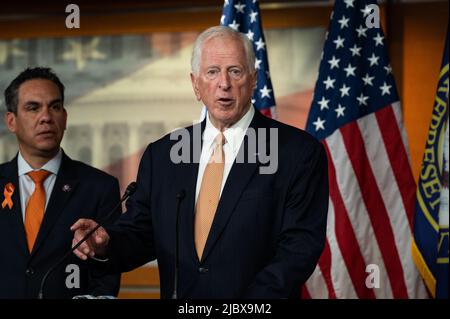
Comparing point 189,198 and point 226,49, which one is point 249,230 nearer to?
point 189,198

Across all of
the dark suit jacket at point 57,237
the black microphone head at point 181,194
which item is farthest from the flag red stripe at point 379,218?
the black microphone head at point 181,194

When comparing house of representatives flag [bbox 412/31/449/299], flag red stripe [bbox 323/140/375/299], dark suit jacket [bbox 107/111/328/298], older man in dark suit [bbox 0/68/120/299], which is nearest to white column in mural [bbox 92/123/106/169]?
flag red stripe [bbox 323/140/375/299]

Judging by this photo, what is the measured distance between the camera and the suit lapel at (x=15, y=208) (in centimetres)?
322

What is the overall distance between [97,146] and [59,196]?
6.96ft

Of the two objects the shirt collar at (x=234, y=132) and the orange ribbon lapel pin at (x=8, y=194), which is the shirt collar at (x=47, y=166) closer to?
the orange ribbon lapel pin at (x=8, y=194)

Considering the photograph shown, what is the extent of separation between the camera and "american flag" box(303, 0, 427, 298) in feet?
14.1

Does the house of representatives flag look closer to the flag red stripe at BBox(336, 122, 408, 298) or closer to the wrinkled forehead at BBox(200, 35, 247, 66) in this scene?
the flag red stripe at BBox(336, 122, 408, 298)

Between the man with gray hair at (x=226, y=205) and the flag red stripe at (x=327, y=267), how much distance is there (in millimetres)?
1617

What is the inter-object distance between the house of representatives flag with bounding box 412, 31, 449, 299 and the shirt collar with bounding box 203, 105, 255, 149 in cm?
165

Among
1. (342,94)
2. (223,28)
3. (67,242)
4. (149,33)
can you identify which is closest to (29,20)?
(149,33)

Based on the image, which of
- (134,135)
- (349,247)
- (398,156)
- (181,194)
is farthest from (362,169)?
(181,194)

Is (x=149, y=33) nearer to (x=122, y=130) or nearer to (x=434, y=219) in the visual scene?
(x=122, y=130)

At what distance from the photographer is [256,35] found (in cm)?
440

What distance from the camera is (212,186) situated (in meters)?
2.73
